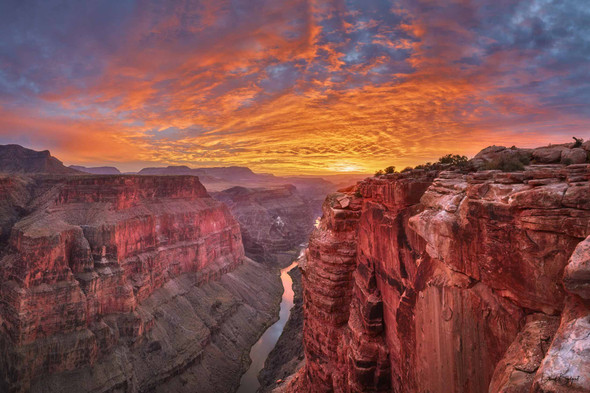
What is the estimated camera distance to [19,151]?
84.6 metres

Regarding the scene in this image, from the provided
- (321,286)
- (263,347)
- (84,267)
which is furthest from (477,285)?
(263,347)

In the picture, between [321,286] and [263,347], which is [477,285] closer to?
[321,286]

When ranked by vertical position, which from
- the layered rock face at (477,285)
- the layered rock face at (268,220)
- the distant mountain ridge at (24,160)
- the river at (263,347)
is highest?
the distant mountain ridge at (24,160)

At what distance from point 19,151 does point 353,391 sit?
112805 millimetres

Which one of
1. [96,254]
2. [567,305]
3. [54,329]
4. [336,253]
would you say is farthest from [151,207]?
[567,305]

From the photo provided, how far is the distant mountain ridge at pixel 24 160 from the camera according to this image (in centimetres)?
8150

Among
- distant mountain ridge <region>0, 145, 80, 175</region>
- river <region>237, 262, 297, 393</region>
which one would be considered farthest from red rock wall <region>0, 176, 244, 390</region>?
distant mountain ridge <region>0, 145, 80, 175</region>

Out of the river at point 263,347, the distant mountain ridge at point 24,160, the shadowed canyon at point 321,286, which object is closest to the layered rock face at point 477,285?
the shadowed canyon at point 321,286

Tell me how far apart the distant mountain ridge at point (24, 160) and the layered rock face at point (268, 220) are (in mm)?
59047

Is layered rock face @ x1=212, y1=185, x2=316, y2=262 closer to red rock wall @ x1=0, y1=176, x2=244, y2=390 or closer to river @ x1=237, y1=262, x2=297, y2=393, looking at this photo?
river @ x1=237, y1=262, x2=297, y2=393

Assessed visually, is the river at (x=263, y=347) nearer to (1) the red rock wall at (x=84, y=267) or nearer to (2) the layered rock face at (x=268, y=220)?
(1) the red rock wall at (x=84, y=267)

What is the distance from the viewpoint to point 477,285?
23.1 ft

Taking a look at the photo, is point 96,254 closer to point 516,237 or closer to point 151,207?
point 151,207

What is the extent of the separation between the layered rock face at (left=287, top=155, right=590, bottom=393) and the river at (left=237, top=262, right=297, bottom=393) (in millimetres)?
33893
